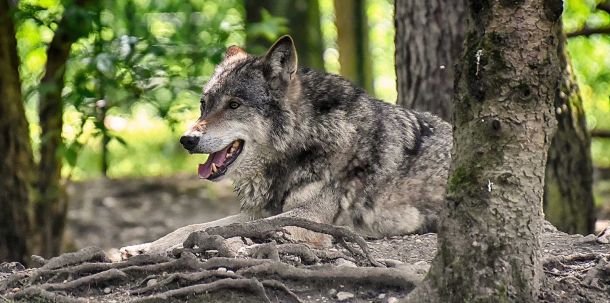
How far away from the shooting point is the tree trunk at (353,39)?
11914mm

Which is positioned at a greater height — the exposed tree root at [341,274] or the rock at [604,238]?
the rock at [604,238]

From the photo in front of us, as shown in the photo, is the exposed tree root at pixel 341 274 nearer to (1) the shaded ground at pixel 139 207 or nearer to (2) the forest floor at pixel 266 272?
(2) the forest floor at pixel 266 272

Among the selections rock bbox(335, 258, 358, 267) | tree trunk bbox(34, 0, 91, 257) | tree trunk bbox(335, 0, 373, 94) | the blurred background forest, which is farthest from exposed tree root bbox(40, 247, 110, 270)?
tree trunk bbox(335, 0, 373, 94)

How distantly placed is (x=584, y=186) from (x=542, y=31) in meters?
4.51

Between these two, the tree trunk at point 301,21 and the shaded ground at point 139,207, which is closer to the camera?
the tree trunk at point 301,21

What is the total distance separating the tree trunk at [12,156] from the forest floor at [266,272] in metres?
2.88

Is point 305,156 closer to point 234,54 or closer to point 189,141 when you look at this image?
point 189,141

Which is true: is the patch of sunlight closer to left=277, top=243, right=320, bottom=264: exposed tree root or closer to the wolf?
the wolf

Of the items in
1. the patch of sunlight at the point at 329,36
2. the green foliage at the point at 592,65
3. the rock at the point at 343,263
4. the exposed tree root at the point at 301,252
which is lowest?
the rock at the point at 343,263

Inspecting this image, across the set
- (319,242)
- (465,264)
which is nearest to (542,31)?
(465,264)

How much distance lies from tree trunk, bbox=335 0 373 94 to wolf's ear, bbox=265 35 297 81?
559cm

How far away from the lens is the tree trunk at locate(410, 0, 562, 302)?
4281 mm

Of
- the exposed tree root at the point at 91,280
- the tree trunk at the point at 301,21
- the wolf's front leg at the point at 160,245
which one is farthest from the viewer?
the tree trunk at the point at 301,21

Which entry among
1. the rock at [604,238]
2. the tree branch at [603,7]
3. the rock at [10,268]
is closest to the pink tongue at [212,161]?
the rock at [10,268]
